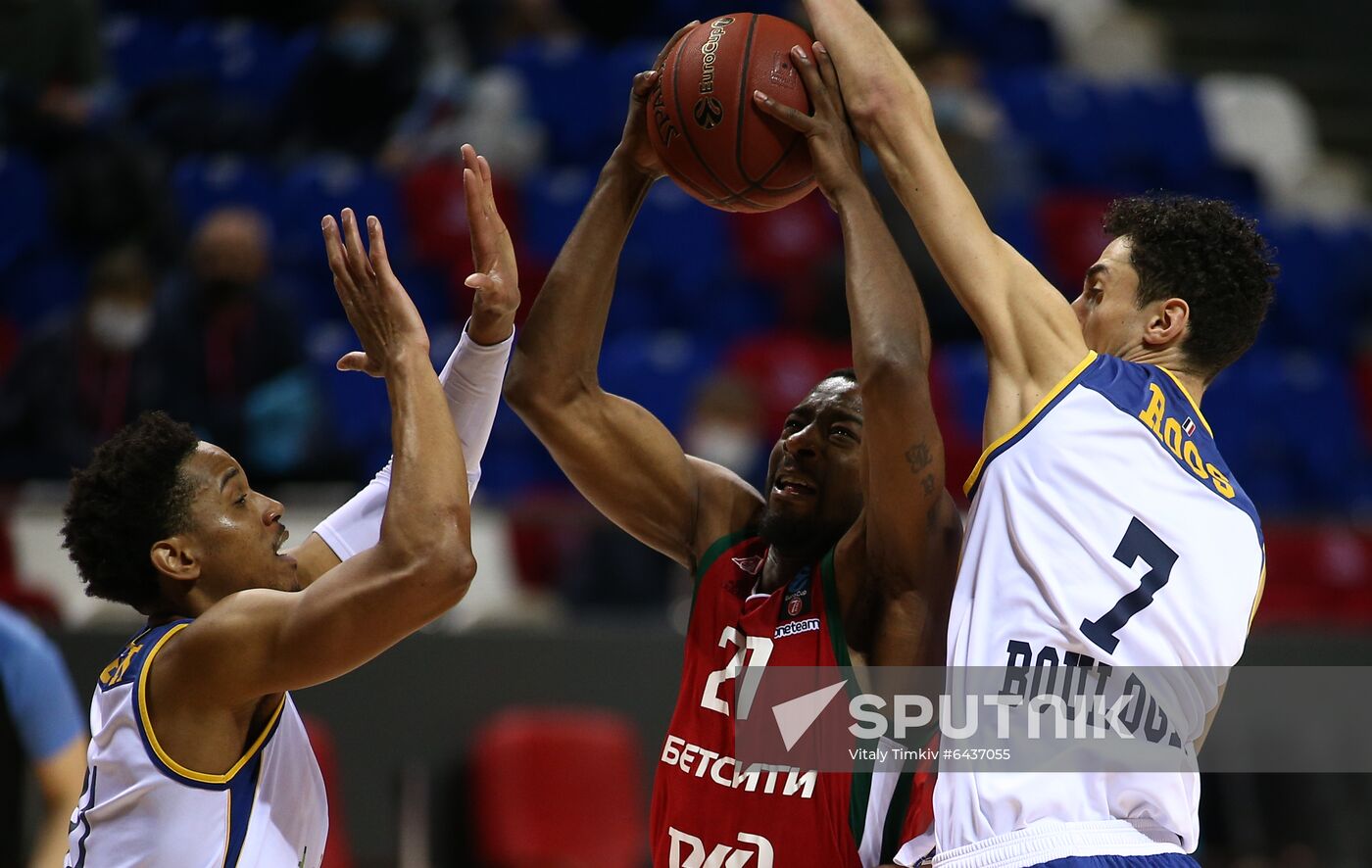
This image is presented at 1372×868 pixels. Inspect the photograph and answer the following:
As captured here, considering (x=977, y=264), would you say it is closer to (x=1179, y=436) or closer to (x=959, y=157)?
(x=1179, y=436)

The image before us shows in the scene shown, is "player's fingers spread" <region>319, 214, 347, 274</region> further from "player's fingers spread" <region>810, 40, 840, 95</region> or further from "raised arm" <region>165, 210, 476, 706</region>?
"player's fingers spread" <region>810, 40, 840, 95</region>

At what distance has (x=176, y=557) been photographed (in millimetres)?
3467

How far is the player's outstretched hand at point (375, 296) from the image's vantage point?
11.1 feet

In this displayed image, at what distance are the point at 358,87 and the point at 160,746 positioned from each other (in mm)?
7531

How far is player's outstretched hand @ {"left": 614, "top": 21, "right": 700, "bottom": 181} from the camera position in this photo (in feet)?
12.8

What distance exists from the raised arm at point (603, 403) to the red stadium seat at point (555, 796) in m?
3.08

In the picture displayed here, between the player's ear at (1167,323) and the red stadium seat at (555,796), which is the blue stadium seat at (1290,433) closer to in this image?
the red stadium seat at (555,796)

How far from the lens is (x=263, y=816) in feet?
11.1

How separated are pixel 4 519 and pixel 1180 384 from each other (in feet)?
16.8

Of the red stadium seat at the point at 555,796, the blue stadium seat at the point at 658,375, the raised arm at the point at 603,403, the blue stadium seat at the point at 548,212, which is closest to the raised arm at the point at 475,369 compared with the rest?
the raised arm at the point at 603,403

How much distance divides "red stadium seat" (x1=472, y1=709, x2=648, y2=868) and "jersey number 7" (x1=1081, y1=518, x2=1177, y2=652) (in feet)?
13.7

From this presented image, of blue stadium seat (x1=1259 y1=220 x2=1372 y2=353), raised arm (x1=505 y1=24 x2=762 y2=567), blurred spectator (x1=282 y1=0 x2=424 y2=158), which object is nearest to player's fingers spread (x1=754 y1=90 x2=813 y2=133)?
raised arm (x1=505 y1=24 x2=762 y2=567)

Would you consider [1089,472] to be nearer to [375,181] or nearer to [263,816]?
[263,816]

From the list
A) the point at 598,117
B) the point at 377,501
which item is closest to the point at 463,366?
the point at 377,501
